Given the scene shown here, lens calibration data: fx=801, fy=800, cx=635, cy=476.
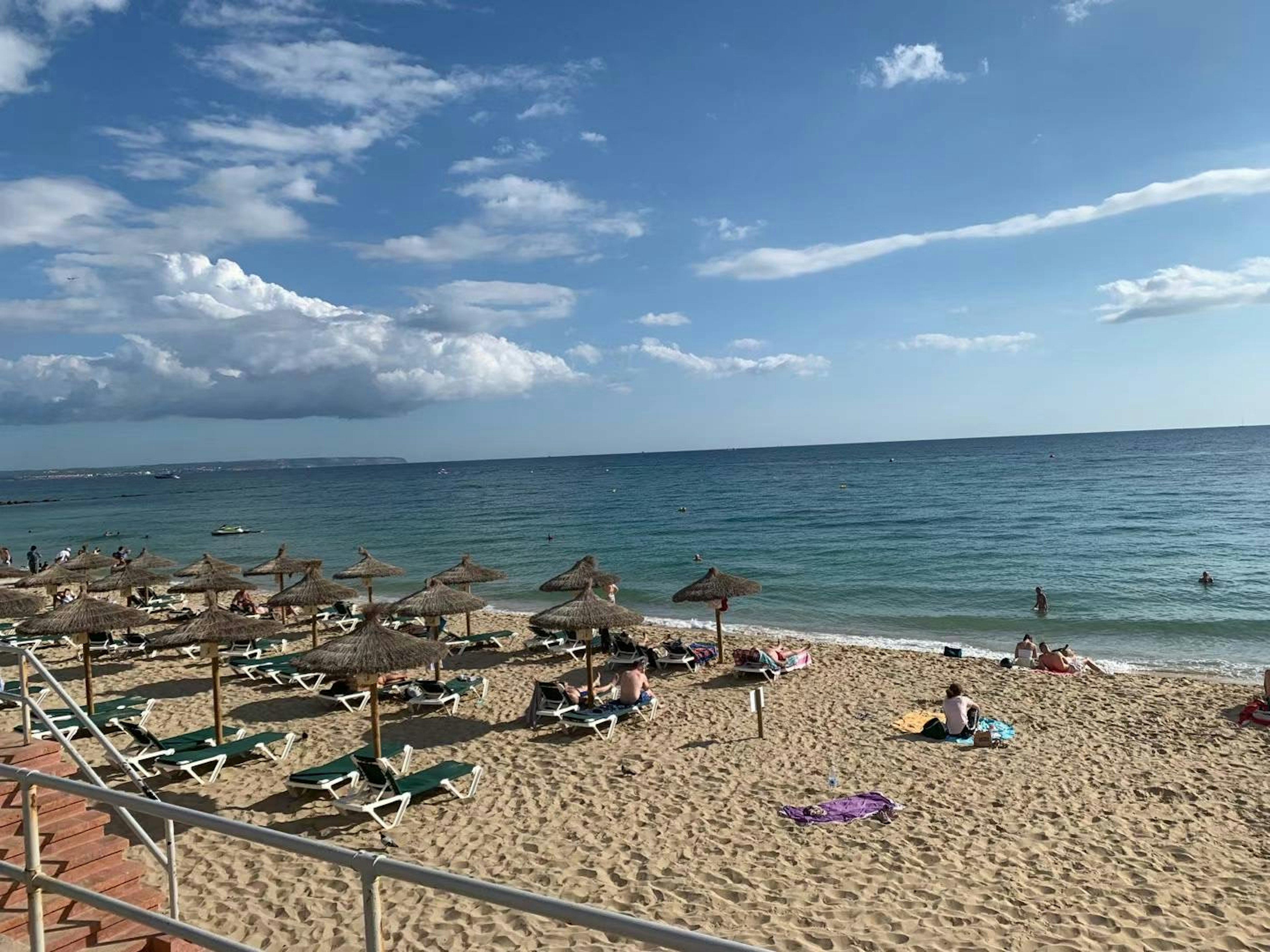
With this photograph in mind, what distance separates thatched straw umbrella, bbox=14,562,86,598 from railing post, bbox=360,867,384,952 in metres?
21.3

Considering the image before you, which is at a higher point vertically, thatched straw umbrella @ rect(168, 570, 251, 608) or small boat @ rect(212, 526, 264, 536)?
thatched straw umbrella @ rect(168, 570, 251, 608)

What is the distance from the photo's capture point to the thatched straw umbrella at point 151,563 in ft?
65.1

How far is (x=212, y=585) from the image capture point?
54.6ft

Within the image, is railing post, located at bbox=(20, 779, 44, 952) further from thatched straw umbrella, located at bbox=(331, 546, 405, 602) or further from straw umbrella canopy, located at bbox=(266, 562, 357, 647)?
thatched straw umbrella, located at bbox=(331, 546, 405, 602)

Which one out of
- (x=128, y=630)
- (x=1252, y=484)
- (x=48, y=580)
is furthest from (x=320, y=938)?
(x=1252, y=484)

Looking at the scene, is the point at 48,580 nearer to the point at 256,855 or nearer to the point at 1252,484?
the point at 256,855

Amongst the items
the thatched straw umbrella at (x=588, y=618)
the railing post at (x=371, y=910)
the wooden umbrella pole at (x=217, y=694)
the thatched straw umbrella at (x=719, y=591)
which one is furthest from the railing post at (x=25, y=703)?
the thatched straw umbrella at (x=719, y=591)

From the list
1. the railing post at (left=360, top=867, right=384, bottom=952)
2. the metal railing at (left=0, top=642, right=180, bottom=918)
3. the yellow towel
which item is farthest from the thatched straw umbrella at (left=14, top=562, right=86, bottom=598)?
the railing post at (left=360, top=867, right=384, bottom=952)

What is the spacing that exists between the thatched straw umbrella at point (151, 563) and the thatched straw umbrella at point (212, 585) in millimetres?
2548

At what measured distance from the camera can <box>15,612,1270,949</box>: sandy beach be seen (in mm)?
6188

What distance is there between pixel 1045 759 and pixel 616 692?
6.04m

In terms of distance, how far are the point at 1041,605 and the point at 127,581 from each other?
2269cm

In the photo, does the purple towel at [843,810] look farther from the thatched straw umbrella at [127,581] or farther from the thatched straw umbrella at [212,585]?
the thatched straw umbrella at [127,581]

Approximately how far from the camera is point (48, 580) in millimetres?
20078
